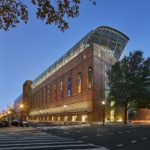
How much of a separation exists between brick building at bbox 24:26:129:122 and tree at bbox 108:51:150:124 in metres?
9.52

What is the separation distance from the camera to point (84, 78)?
9188cm

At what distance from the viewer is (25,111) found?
643 ft

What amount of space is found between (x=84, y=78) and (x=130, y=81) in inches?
761

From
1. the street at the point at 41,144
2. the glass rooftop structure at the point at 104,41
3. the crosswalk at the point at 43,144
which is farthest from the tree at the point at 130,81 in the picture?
the crosswalk at the point at 43,144

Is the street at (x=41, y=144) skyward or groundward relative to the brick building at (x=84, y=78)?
groundward

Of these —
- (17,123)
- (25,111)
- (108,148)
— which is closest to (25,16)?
(108,148)

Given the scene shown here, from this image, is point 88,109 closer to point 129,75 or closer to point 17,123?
point 129,75

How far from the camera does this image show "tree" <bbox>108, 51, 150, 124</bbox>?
73438mm

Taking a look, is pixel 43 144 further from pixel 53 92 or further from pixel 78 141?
pixel 53 92

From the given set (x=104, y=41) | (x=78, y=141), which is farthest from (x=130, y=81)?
Result: (x=78, y=141)

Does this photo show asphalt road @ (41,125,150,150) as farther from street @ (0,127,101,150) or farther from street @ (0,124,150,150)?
street @ (0,127,101,150)

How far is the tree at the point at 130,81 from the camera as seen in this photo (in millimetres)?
73438

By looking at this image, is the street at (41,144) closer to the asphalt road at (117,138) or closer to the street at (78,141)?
the street at (78,141)

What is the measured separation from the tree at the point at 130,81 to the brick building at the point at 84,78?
31.2 ft
